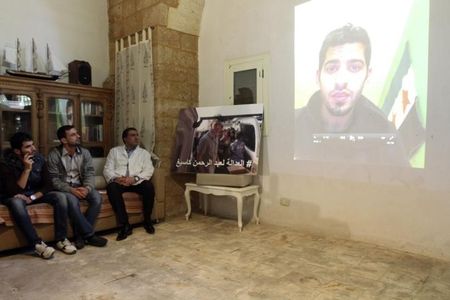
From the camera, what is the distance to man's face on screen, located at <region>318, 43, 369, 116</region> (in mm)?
2955

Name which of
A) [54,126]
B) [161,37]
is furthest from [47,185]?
[161,37]

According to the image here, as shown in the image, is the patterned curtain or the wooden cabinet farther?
the patterned curtain

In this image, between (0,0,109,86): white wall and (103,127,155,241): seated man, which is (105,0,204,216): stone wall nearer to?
(103,127,155,241): seated man

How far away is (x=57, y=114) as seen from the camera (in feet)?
12.8

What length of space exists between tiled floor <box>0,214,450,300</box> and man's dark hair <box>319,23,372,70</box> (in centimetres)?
167

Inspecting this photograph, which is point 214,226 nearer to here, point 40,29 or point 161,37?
point 161,37

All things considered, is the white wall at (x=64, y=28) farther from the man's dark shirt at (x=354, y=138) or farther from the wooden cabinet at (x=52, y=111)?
the man's dark shirt at (x=354, y=138)

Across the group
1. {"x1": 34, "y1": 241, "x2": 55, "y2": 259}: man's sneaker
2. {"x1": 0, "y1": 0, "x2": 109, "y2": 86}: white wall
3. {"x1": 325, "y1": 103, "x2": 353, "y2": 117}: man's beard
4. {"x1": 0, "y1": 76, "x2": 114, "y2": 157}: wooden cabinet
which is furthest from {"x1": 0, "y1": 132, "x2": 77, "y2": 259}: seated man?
{"x1": 325, "y1": 103, "x2": 353, "y2": 117}: man's beard

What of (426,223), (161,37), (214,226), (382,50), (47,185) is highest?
(161,37)

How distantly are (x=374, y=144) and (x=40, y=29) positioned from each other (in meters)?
3.95

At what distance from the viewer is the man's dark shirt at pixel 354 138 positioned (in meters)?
2.83

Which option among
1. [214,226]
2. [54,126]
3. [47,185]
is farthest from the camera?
[54,126]

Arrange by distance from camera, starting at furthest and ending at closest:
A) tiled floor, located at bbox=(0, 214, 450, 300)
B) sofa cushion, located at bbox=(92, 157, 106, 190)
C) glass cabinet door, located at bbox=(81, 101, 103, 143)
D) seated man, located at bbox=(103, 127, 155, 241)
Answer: glass cabinet door, located at bbox=(81, 101, 103, 143)
sofa cushion, located at bbox=(92, 157, 106, 190)
seated man, located at bbox=(103, 127, 155, 241)
tiled floor, located at bbox=(0, 214, 450, 300)

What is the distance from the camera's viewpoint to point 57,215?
9.37 ft
